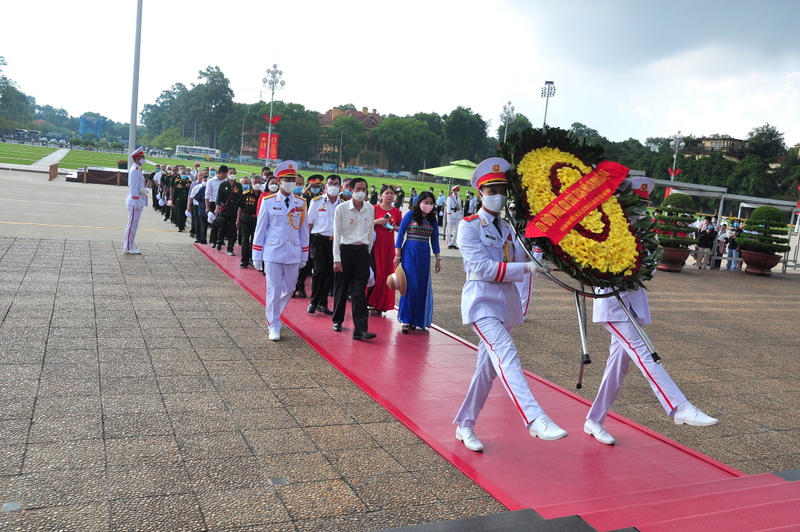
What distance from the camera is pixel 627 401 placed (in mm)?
6199

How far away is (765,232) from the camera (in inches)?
814

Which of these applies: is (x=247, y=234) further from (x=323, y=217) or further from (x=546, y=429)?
(x=546, y=429)

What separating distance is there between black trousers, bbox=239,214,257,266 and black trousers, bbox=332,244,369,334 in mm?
5318

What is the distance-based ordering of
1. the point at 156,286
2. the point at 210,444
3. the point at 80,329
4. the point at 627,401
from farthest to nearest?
the point at 156,286 < the point at 80,329 < the point at 627,401 < the point at 210,444

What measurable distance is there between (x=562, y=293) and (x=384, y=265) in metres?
5.35

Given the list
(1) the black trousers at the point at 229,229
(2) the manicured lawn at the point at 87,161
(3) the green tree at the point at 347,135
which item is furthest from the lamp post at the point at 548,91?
(3) the green tree at the point at 347,135

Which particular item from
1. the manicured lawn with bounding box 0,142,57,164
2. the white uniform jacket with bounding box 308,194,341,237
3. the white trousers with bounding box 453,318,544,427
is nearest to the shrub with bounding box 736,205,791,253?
the white uniform jacket with bounding box 308,194,341,237

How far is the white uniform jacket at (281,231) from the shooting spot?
739cm

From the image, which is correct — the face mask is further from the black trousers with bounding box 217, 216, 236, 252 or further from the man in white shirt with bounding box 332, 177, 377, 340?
the black trousers with bounding box 217, 216, 236, 252

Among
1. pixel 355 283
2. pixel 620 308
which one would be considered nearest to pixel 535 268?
pixel 620 308

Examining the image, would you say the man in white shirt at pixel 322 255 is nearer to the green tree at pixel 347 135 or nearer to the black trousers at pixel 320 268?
the black trousers at pixel 320 268

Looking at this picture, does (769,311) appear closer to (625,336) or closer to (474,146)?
(625,336)

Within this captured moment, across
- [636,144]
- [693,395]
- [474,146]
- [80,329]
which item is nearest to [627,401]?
[693,395]

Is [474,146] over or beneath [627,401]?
over
